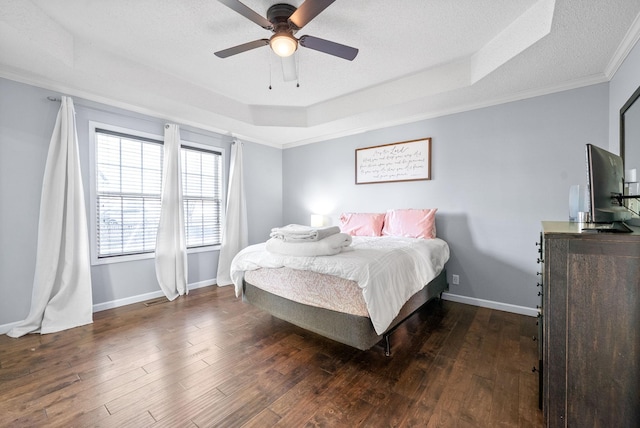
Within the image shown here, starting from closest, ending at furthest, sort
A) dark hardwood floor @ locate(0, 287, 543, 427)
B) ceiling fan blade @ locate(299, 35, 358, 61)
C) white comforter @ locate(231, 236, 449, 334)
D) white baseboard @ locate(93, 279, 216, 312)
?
dark hardwood floor @ locate(0, 287, 543, 427), white comforter @ locate(231, 236, 449, 334), ceiling fan blade @ locate(299, 35, 358, 61), white baseboard @ locate(93, 279, 216, 312)

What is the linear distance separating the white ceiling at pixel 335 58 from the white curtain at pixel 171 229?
0.48 metres

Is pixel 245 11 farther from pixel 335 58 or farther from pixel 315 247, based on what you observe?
pixel 315 247

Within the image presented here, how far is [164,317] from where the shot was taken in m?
2.88

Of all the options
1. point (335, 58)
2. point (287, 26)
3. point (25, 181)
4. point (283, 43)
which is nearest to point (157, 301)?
point (25, 181)

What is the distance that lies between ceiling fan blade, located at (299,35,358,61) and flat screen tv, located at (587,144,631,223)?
1577 millimetres

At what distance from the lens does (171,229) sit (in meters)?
3.52

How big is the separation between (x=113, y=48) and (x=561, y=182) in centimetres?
455

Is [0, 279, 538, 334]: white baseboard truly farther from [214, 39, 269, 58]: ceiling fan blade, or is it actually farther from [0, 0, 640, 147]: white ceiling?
[214, 39, 269, 58]: ceiling fan blade

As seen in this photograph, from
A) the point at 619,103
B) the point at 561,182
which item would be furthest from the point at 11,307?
the point at 619,103

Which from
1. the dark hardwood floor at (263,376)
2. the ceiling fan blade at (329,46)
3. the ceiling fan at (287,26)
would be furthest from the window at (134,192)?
the ceiling fan blade at (329,46)

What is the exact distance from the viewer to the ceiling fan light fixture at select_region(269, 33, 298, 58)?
186 cm

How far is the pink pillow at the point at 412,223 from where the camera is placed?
3.18 meters

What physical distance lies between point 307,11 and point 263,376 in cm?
244

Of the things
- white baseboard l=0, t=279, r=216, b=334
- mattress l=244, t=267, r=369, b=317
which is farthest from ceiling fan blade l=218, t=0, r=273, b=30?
white baseboard l=0, t=279, r=216, b=334
